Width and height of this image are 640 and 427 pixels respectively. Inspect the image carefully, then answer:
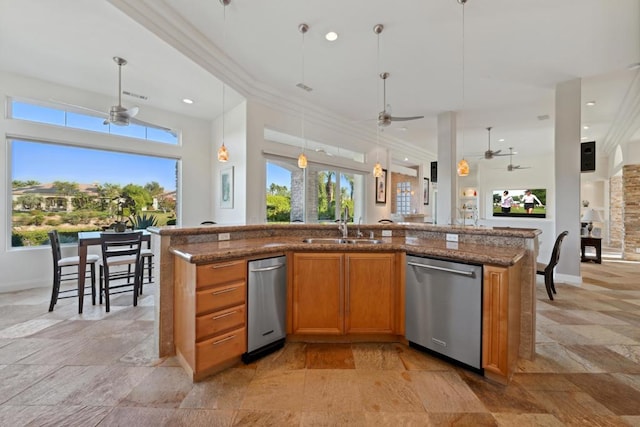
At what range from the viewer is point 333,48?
3617mm

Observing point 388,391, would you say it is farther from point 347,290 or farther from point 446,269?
point 446,269

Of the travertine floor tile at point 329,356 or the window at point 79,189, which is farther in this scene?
the window at point 79,189

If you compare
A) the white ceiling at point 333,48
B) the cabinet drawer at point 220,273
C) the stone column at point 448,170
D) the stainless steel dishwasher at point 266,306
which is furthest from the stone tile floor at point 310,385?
the stone column at point 448,170

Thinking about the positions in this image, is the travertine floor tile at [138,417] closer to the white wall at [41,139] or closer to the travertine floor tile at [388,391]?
the travertine floor tile at [388,391]

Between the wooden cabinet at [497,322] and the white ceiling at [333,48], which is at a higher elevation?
the white ceiling at [333,48]

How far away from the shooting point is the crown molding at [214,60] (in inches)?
110

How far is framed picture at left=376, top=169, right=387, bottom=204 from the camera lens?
769 centimetres

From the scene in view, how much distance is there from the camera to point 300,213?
604 centimetres

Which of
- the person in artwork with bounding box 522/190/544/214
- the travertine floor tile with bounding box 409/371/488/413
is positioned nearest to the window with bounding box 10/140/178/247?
the travertine floor tile with bounding box 409/371/488/413

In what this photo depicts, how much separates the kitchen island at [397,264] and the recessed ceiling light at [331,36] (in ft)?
8.46

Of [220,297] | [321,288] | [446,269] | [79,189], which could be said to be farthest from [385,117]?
[79,189]

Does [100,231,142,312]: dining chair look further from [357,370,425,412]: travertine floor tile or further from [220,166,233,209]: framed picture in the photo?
[357,370,425,412]: travertine floor tile

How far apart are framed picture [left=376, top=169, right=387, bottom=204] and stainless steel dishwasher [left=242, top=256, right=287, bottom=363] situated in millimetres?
5705

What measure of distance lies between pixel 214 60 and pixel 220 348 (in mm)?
3624
